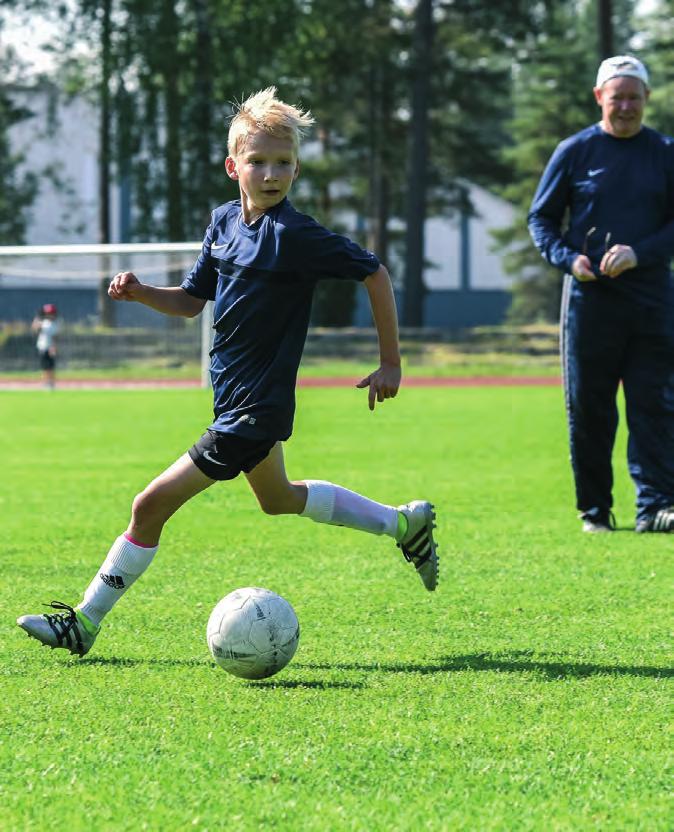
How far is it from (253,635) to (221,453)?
0.69 meters

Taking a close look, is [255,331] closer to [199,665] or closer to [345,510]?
[345,510]

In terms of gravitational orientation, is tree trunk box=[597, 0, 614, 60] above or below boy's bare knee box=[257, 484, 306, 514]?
above

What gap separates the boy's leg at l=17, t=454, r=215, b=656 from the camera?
4.97 meters

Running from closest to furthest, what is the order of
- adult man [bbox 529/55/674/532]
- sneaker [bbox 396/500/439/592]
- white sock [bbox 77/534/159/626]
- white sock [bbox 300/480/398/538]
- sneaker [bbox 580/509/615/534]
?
white sock [bbox 77/534/159/626]
white sock [bbox 300/480/398/538]
sneaker [bbox 396/500/439/592]
adult man [bbox 529/55/674/532]
sneaker [bbox 580/509/615/534]

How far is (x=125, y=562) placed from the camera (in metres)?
5.07

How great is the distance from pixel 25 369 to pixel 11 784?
27950mm

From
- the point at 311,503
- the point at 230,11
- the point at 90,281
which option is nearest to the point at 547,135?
the point at 230,11

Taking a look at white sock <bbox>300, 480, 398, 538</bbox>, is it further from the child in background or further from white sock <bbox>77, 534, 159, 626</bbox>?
the child in background

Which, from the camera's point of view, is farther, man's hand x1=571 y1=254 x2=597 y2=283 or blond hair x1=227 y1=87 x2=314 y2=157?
man's hand x1=571 y1=254 x2=597 y2=283

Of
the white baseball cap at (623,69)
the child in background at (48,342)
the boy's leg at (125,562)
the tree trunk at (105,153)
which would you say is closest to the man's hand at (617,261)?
the white baseball cap at (623,69)

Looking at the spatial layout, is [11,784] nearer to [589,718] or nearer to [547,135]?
[589,718]

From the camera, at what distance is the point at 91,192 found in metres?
61.2

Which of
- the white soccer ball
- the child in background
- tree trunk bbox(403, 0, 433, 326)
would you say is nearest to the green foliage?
tree trunk bbox(403, 0, 433, 326)

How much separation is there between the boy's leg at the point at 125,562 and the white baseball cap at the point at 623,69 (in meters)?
3.81
